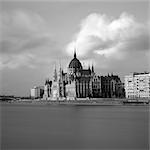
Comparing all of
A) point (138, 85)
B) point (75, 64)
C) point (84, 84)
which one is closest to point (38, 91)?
point (75, 64)

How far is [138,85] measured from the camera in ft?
140

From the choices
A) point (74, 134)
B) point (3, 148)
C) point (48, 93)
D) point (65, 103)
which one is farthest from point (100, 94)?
point (3, 148)

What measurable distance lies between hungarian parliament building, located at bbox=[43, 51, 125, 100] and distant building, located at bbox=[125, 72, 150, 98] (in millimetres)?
3507

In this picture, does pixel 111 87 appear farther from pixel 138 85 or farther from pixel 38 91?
pixel 38 91

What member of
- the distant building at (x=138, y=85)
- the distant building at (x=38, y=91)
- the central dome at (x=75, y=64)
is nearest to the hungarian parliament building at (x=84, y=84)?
the central dome at (x=75, y=64)

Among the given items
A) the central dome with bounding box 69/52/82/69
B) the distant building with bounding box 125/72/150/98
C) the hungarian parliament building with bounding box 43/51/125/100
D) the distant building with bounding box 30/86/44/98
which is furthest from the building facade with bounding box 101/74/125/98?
the distant building with bounding box 30/86/44/98

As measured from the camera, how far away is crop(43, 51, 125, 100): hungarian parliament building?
47.2 metres

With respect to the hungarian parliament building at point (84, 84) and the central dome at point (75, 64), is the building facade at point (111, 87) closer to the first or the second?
the hungarian parliament building at point (84, 84)

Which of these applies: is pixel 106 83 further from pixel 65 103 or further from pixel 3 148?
pixel 3 148

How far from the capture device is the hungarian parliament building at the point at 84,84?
47.2 meters

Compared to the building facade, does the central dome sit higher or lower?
higher

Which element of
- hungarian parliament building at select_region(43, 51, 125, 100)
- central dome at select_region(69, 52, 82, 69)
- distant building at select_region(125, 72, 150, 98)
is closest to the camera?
distant building at select_region(125, 72, 150, 98)

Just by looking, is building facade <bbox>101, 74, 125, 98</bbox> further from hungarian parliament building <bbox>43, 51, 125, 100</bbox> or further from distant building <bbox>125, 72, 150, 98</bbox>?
distant building <bbox>125, 72, 150, 98</bbox>

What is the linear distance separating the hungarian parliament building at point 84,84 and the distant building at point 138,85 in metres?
3.51
